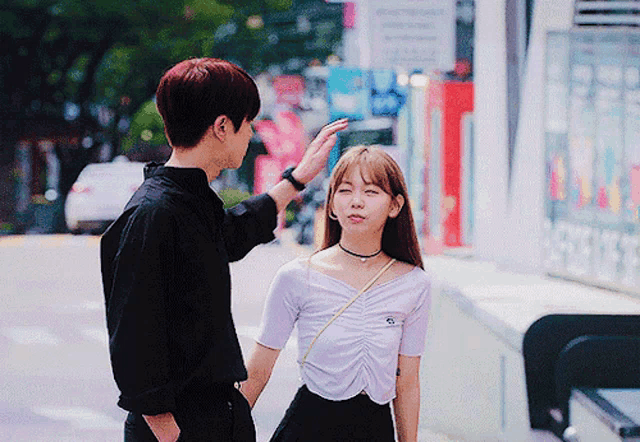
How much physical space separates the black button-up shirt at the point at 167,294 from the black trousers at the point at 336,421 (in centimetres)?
39

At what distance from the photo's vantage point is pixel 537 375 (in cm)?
411

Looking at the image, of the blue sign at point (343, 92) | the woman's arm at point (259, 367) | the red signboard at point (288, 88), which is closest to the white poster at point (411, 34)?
the blue sign at point (343, 92)

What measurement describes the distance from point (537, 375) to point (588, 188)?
19.9ft

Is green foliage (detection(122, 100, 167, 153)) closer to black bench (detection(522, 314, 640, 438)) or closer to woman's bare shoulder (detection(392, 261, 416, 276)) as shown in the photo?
black bench (detection(522, 314, 640, 438))

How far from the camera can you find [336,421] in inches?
104

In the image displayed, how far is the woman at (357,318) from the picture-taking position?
8.70ft

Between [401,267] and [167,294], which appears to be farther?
[401,267]

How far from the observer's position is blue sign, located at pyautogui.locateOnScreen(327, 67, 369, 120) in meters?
17.6

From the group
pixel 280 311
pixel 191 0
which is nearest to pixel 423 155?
pixel 191 0

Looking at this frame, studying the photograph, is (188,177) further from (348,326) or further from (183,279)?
(348,326)

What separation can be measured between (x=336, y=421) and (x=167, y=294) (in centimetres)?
64

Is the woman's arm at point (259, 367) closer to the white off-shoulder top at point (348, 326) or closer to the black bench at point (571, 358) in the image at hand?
the white off-shoulder top at point (348, 326)

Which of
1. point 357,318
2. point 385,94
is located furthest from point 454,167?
point 357,318

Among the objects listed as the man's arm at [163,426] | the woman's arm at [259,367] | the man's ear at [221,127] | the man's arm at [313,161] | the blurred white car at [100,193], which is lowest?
the blurred white car at [100,193]
